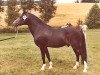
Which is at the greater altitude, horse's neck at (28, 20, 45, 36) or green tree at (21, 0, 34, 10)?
horse's neck at (28, 20, 45, 36)

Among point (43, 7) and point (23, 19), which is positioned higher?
point (23, 19)

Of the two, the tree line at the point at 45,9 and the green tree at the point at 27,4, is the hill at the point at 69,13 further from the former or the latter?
the green tree at the point at 27,4

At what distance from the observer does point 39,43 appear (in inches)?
543

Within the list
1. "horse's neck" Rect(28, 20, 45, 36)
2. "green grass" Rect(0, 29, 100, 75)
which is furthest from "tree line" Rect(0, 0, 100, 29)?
"horse's neck" Rect(28, 20, 45, 36)

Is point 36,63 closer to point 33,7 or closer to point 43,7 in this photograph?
point 43,7

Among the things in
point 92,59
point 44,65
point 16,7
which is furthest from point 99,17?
point 44,65

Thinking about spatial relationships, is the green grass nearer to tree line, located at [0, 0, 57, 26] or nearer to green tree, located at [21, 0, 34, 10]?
tree line, located at [0, 0, 57, 26]

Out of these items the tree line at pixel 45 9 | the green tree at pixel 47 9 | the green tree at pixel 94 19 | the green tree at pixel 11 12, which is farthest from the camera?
the green tree at pixel 94 19

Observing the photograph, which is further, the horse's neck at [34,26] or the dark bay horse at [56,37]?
the horse's neck at [34,26]

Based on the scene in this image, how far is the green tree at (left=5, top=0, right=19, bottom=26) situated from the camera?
54.3 m

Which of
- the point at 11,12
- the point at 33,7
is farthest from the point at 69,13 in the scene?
the point at 11,12

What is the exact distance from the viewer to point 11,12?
54594 millimetres

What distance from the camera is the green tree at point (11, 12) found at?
178 feet

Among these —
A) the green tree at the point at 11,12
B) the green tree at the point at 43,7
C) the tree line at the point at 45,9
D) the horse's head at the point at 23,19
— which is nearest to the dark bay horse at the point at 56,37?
the horse's head at the point at 23,19
